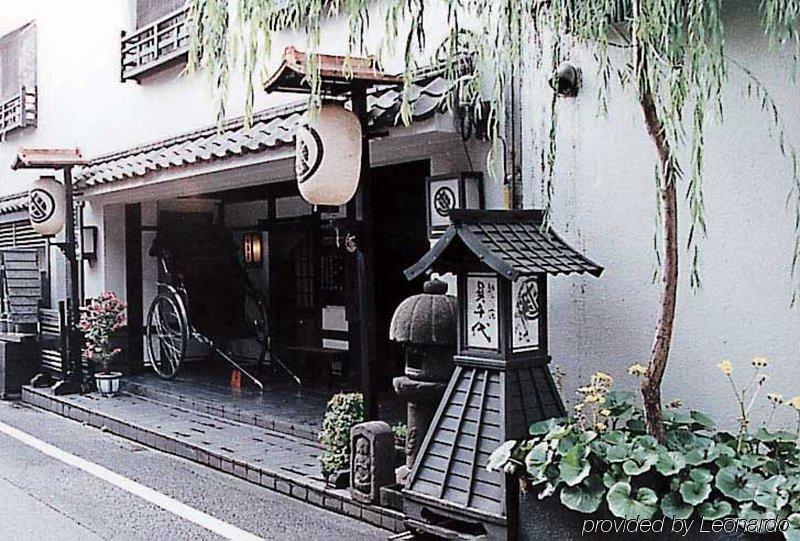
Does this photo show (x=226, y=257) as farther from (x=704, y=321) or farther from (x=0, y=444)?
(x=704, y=321)

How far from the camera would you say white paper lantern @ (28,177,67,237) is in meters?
11.3

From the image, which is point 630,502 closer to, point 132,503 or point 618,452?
point 618,452

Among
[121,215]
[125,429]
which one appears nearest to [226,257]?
[121,215]

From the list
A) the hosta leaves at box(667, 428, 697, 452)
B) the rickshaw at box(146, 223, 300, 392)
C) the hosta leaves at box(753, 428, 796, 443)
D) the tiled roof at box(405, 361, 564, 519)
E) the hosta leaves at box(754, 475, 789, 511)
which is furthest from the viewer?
the rickshaw at box(146, 223, 300, 392)

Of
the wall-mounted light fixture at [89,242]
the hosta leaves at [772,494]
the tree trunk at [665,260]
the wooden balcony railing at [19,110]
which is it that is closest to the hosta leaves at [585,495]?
the tree trunk at [665,260]

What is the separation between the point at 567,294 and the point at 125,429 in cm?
523

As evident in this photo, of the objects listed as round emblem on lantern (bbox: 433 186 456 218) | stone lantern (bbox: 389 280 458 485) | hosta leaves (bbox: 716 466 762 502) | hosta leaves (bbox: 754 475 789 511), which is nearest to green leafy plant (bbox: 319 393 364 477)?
stone lantern (bbox: 389 280 458 485)

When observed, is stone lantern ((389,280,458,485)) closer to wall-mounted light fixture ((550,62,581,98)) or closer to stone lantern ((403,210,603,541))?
stone lantern ((403,210,603,541))

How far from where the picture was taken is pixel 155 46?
11.0 metres

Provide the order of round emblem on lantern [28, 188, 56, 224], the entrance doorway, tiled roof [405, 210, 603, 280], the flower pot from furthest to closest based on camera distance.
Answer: round emblem on lantern [28, 188, 56, 224] → the flower pot → the entrance doorway → tiled roof [405, 210, 603, 280]

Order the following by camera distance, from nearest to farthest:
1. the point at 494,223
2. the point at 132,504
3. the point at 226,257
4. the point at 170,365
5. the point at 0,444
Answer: the point at 494,223 → the point at 132,504 → the point at 0,444 → the point at 170,365 → the point at 226,257

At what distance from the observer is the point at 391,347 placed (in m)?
10.8

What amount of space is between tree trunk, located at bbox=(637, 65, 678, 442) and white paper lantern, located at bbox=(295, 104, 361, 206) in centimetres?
218

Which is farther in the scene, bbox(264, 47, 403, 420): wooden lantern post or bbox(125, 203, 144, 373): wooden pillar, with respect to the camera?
bbox(125, 203, 144, 373): wooden pillar
